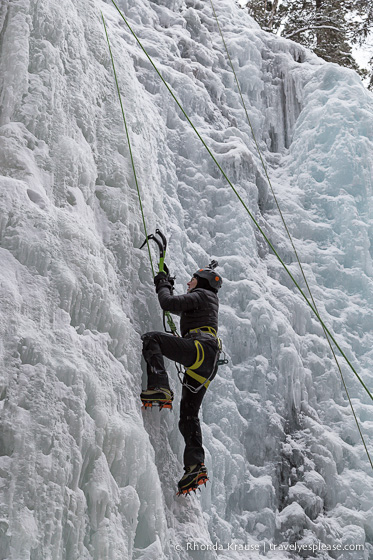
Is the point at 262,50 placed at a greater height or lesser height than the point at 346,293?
greater

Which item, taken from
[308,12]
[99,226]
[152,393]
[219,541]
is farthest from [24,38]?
[308,12]

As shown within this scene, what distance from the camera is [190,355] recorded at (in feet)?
13.8

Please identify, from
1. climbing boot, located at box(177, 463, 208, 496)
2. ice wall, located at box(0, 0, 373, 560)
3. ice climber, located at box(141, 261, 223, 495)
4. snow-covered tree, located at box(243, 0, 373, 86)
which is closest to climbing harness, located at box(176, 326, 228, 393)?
ice climber, located at box(141, 261, 223, 495)

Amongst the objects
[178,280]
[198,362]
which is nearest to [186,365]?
[198,362]

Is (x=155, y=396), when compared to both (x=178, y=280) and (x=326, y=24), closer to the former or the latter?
(x=178, y=280)

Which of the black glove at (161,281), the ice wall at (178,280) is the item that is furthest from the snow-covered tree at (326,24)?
the black glove at (161,281)

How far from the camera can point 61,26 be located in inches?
192

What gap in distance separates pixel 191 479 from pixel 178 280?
2.13 m

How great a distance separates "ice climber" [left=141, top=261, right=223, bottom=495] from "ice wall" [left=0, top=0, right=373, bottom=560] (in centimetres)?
16

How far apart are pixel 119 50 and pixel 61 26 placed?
4.38 feet

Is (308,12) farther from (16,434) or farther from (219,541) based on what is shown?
(16,434)

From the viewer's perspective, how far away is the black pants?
406 cm

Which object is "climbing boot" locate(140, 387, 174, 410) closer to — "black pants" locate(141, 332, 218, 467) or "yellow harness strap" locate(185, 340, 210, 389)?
"black pants" locate(141, 332, 218, 467)

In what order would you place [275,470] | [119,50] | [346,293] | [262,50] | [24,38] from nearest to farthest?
[24,38] < [275,470] < [119,50] < [346,293] < [262,50]
